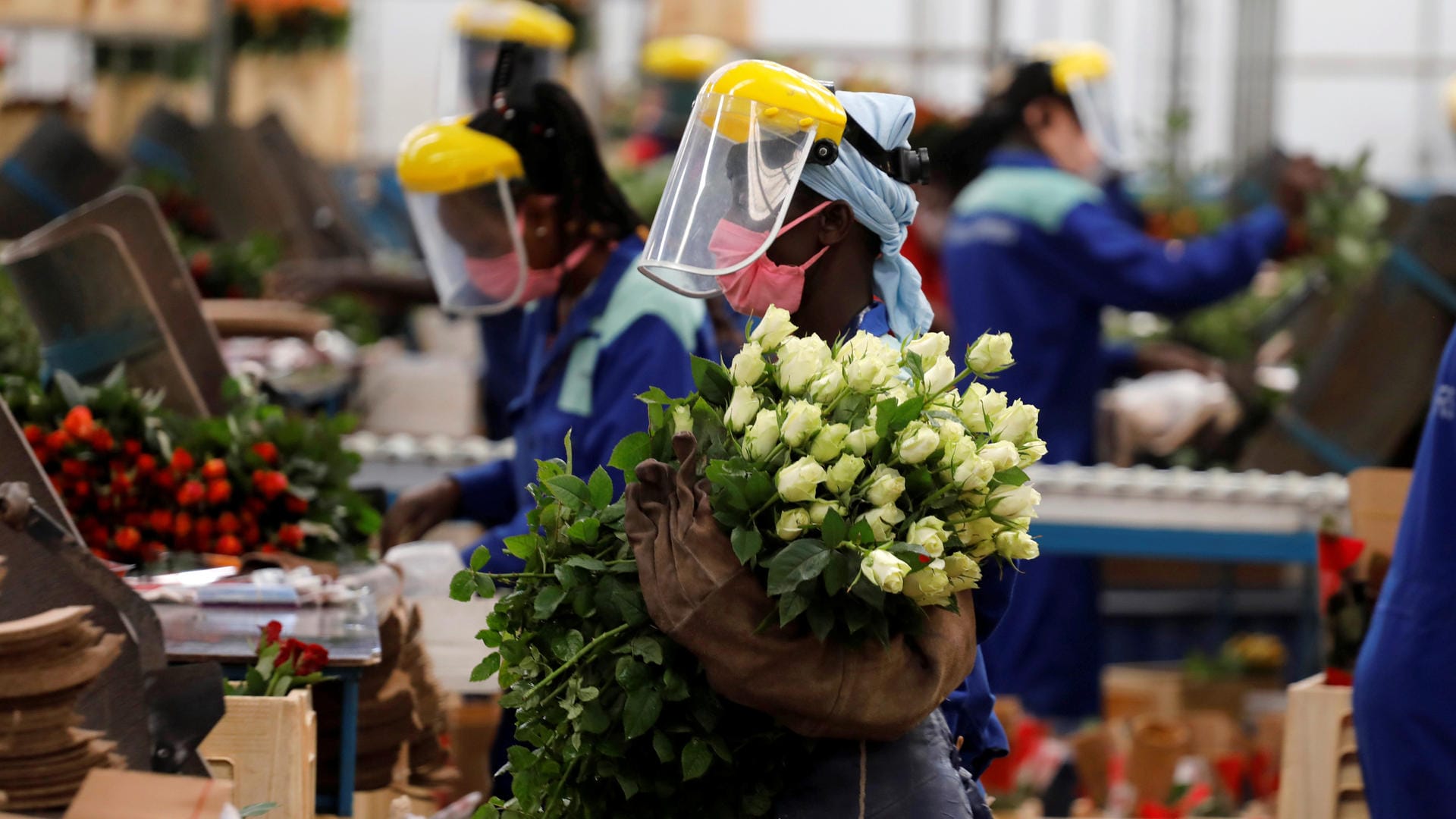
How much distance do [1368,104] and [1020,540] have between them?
13960mm

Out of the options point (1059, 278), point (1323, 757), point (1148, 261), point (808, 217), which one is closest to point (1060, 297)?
point (1059, 278)

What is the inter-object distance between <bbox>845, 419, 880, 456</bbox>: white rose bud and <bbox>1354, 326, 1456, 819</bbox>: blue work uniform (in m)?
1.14

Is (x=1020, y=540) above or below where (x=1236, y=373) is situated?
above

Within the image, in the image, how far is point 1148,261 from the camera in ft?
18.7

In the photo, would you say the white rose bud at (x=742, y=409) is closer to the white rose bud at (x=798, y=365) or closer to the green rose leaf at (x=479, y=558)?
the white rose bud at (x=798, y=365)

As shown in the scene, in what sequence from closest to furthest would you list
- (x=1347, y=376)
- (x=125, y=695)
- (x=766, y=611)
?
(x=766, y=611) → (x=125, y=695) → (x=1347, y=376)

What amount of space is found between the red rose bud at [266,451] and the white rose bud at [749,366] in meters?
1.42

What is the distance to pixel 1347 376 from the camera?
5500 mm

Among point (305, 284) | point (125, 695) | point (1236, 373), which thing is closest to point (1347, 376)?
point (1236, 373)

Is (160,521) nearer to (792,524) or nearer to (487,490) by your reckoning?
(487,490)

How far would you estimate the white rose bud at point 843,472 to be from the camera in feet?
6.05

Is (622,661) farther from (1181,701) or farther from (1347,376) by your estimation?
(1181,701)

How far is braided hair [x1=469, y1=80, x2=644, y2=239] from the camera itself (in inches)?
129

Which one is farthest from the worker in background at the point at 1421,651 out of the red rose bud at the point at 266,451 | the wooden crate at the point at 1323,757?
the red rose bud at the point at 266,451
